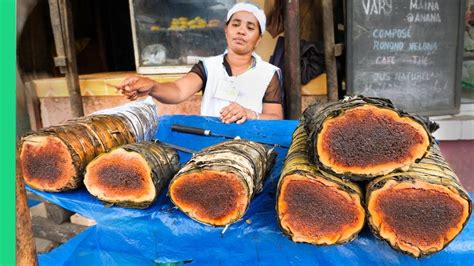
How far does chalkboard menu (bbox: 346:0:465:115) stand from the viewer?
3.17 meters

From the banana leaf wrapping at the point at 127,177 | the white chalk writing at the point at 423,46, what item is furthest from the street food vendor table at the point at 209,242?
the white chalk writing at the point at 423,46

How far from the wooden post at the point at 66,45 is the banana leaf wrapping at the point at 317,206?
3.02m

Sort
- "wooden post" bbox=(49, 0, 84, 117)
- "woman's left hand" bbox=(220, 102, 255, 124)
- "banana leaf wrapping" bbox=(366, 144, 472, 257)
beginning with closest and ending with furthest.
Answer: "banana leaf wrapping" bbox=(366, 144, 472, 257)
"woman's left hand" bbox=(220, 102, 255, 124)
"wooden post" bbox=(49, 0, 84, 117)

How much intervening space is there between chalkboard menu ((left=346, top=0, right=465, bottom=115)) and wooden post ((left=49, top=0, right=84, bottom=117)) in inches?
98.3

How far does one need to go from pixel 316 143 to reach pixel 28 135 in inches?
43.3

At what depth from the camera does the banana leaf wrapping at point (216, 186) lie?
115 centimetres

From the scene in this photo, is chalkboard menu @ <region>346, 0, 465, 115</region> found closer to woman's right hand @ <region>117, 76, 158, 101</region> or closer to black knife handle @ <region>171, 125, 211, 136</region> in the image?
black knife handle @ <region>171, 125, 211, 136</region>

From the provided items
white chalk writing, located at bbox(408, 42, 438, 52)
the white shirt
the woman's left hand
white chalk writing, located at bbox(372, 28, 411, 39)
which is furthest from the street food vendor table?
white chalk writing, located at bbox(408, 42, 438, 52)

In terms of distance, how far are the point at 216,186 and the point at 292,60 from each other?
7.01 feet

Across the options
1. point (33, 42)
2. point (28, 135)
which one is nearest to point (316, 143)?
point (28, 135)

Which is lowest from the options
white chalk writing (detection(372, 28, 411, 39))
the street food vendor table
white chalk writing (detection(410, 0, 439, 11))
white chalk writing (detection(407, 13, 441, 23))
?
the street food vendor table

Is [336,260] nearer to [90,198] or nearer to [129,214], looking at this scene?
[129,214]

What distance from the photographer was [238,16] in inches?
104

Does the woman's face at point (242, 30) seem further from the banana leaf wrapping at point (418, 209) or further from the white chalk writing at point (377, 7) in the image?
the banana leaf wrapping at point (418, 209)
